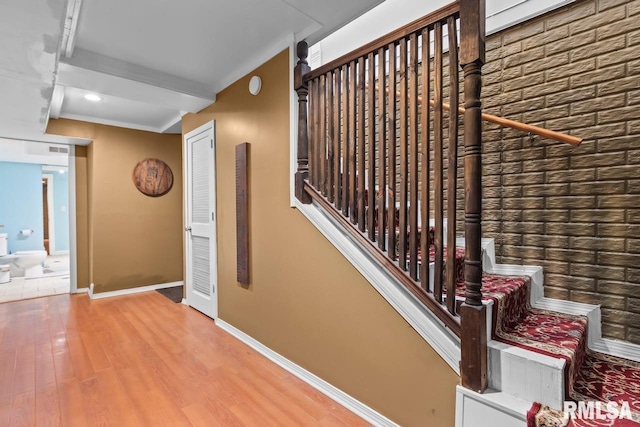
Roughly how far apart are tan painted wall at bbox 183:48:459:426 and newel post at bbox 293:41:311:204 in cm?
16

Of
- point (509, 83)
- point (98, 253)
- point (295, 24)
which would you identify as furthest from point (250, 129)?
point (98, 253)

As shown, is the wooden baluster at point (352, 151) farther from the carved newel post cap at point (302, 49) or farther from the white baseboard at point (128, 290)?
the white baseboard at point (128, 290)

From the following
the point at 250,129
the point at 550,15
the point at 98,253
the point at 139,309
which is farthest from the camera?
the point at 98,253

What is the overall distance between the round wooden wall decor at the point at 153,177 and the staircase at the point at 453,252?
340cm

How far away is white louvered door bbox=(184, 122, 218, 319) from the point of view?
3184 mm

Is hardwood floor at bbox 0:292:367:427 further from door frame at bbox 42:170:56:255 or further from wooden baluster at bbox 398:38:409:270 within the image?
door frame at bbox 42:170:56:255

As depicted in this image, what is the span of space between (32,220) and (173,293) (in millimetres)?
5366

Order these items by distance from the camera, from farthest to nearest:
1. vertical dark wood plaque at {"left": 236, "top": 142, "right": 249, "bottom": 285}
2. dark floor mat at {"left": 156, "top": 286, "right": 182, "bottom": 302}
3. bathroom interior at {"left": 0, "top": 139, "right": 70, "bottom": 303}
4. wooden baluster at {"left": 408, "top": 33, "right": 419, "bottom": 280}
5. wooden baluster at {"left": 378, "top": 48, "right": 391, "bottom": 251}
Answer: bathroom interior at {"left": 0, "top": 139, "right": 70, "bottom": 303} → dark floor mat at {"left": 156, "top": 286, "right": 182, "bottom": 302} → vertical dark wood plaque at {"left": 236, "top": 142, "right": 249, "bottom": 285} → wooden baluster at {"left": 378, "top": 48, "right": 391, "bottom": 251} → wooden baluster at {"left": 408, "top": 33, "right": 419, "bottom": 280}

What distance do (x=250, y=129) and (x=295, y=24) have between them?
3.00ft

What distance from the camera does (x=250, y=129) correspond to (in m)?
2.62

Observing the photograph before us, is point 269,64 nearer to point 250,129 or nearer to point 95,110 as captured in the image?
point 250,129

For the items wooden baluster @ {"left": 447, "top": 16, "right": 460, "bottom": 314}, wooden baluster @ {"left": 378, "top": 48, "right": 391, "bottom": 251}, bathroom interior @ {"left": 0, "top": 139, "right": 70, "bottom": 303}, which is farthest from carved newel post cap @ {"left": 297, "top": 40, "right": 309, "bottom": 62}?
bathroom interior @ {"left": 0, "top": 139, "right": 70, "bottom": 303}

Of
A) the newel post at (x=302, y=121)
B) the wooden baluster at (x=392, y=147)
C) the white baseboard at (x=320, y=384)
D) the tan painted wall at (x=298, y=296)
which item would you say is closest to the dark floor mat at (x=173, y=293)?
the tan painted wall at (x=298, y=296)

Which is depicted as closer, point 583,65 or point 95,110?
point 583,65
